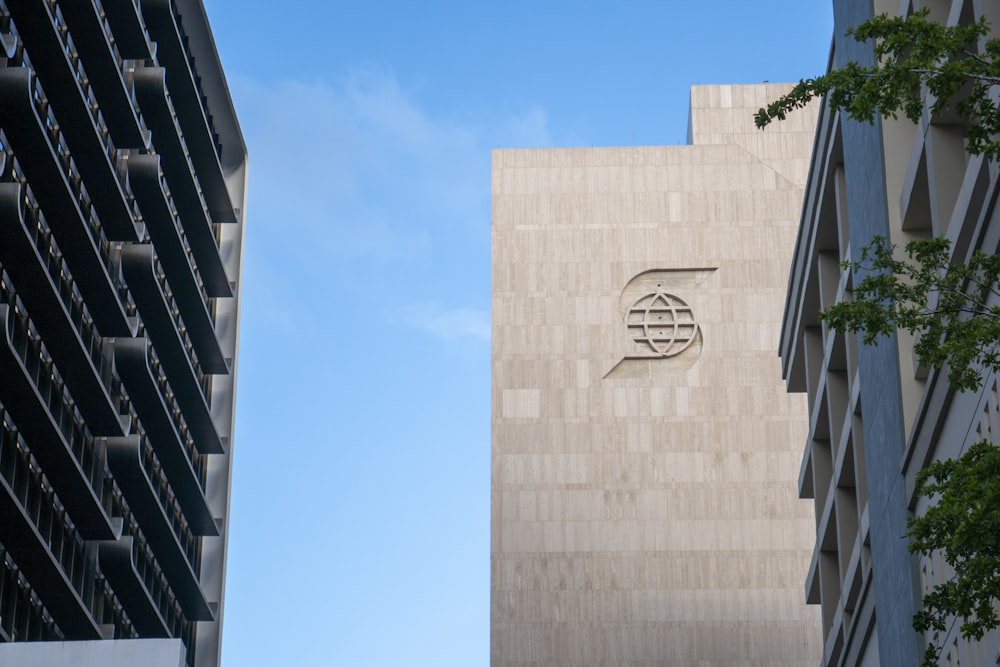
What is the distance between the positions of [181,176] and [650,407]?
68.0 feet

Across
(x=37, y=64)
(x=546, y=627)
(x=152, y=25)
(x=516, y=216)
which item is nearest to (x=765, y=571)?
(x=546, y=627)

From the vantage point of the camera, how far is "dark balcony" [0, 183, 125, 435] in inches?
1576

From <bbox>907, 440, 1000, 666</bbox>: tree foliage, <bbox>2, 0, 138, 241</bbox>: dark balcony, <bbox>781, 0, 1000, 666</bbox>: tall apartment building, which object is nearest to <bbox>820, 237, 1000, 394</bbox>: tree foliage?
<bbox>907, 440, 1000, 666</bbox>: tree foliage

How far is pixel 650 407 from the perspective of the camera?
219ft

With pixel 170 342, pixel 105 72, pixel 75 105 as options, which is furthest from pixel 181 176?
pixel 75 105

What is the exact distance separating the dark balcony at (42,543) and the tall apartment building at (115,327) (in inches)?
2.6

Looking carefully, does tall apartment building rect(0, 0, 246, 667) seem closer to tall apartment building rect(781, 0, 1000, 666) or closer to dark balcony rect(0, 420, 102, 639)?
dark balcony rect(0, 420, 102, 639)

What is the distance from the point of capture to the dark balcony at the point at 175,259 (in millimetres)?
52750

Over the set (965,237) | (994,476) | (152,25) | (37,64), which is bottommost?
(994,476)

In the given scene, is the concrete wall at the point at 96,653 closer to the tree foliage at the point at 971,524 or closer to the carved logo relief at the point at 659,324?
the tree foliage at the point at 971,524

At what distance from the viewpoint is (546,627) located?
207 ft

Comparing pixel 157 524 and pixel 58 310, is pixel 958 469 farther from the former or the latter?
pixel 157 524

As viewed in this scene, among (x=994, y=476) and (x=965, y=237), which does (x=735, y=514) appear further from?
(x=994, y=476)

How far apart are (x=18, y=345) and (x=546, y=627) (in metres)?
26.1
